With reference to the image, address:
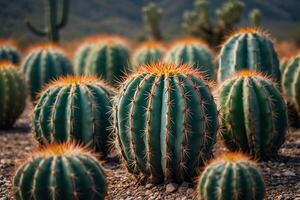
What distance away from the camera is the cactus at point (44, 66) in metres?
9.90

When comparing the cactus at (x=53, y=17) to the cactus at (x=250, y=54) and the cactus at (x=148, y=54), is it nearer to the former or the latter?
the cactus at (x=148, y=54)

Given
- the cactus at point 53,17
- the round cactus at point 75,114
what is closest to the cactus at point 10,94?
the round cactus at point 75,114

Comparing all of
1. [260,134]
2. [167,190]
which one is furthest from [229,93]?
[167,190]

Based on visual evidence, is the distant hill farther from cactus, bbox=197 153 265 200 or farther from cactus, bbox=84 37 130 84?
cactus, bbox=197 153 265 200

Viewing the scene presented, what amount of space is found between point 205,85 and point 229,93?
2.49ft

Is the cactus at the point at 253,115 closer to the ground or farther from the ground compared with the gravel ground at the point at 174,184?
farther from the ground

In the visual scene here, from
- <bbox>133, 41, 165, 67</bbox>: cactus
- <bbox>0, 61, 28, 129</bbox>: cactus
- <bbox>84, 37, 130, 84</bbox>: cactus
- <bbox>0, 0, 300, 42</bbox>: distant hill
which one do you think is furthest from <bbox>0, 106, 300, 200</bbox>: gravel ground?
<bbox>0, 0, 300, 42</bbox>: distant hill

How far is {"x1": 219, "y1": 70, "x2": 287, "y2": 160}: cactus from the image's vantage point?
19.9 ft

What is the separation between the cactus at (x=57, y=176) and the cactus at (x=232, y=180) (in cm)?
88

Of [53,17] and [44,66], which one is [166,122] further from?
[53,17]

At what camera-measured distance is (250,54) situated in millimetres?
7598

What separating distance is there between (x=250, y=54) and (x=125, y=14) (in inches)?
2204

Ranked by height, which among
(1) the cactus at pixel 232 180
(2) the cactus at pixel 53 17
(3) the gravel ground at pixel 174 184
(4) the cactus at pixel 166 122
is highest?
(2) the cactus at pixel 53 17

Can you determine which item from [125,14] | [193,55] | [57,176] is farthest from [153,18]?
[125,14]
